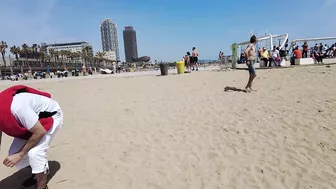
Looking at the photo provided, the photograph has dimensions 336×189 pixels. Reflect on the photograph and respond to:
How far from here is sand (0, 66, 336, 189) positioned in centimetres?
331

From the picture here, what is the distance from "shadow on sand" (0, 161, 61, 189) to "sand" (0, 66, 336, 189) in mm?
93

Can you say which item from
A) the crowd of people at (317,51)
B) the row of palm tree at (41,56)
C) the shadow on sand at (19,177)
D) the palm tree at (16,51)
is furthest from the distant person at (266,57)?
the palm tree at (16,51)

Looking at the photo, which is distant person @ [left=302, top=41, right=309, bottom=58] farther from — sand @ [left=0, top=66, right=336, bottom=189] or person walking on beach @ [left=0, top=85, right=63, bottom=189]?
person walking on beach @ [left=0, top=85, right=63, bottom=189]

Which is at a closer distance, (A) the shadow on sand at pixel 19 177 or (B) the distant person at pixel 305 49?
(A) the shadow on sand at pixel 19 177

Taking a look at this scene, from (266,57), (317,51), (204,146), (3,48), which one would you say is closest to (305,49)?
(317,51)

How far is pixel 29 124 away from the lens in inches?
101

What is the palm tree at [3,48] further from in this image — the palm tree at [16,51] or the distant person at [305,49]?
the distant person at [305,49]

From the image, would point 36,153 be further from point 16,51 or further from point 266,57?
point 16,51

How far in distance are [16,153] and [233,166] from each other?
2791 millimetres

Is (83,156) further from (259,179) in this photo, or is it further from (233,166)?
(259,179)

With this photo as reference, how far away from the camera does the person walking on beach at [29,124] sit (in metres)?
2.53

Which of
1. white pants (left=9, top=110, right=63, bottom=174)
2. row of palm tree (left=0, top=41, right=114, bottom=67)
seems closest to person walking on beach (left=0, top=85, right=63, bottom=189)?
white pants (left=9, top=110, right=63, bottom=174)

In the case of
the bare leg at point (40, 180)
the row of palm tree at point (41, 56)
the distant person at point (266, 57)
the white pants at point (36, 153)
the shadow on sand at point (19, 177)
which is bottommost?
the shadow on sand at point (19, 177)

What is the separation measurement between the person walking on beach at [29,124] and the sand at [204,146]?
699 millimetres
